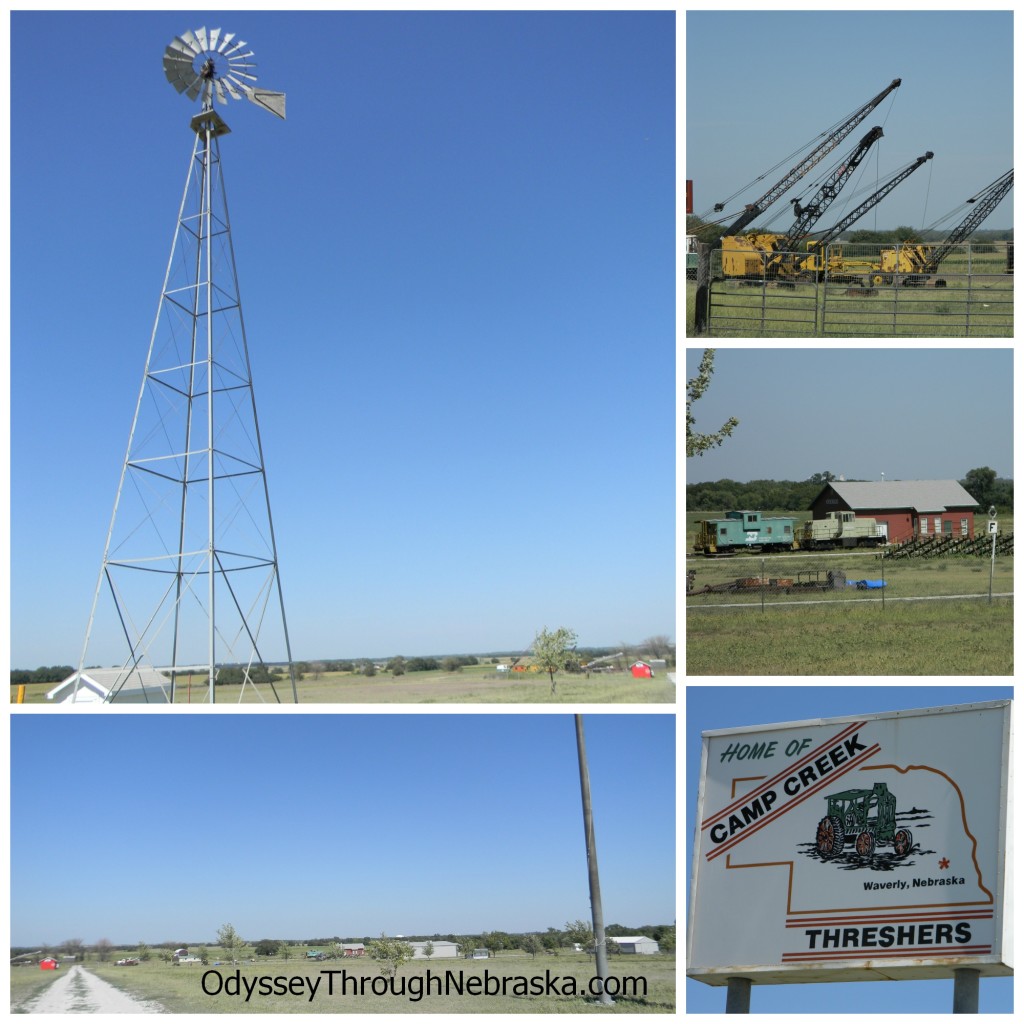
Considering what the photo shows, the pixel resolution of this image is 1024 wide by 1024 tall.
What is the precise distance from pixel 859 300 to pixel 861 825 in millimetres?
4481

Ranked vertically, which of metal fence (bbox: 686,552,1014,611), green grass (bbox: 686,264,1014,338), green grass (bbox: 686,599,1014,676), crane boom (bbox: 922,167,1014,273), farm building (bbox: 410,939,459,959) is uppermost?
crane boom (bbox: 922,167,1014,273)

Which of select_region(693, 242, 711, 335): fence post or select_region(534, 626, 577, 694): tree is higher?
select_region(693, 242, 711, 335): fence post

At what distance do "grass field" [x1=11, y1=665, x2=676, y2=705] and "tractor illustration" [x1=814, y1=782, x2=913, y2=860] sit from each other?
4705mm

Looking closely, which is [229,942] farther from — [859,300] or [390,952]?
[859,300]

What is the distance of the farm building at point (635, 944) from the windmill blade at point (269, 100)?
334 inches

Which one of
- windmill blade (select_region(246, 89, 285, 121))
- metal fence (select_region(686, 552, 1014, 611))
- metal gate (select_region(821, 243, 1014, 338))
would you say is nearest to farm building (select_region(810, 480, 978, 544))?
metal fence (select_region(686, 552, 1014, 611))

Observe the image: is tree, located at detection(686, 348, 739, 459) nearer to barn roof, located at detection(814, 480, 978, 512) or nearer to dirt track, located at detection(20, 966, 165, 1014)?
barn roof, located at detection(814, 480, 978, 512)

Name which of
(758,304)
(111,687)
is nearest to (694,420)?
(758,304)

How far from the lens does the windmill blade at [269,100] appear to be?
10.5 metres

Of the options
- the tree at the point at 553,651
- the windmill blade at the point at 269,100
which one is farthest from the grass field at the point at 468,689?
the windmill blade at the point at 269,100

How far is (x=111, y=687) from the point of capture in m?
10.6

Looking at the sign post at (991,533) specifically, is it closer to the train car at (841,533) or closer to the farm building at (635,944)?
the train car at (841,533)

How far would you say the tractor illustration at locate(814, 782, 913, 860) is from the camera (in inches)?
306

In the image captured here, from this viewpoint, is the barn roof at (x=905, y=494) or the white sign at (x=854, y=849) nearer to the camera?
the white sign at (x=854, y=849)
